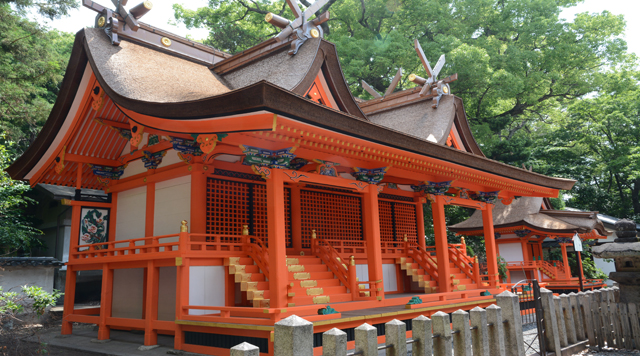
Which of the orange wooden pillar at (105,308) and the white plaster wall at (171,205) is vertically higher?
the white plaster wall at (171,205)

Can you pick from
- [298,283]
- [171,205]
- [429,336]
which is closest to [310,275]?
[298,283]

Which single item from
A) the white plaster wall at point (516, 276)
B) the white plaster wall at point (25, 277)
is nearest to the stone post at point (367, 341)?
the white plaster wall at point (25, 277)

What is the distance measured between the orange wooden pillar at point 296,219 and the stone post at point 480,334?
674 centimetres

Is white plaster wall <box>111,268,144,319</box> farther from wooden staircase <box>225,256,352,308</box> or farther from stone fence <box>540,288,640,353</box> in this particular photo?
stone fence <box>540,288,640,353</box>

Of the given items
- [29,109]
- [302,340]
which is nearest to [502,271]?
[302,340]

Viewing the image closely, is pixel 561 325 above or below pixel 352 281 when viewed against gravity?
below

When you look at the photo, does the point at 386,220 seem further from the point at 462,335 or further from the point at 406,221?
the point at 462,335

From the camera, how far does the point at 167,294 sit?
9734 mm

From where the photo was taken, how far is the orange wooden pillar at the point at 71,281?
36.5 feet

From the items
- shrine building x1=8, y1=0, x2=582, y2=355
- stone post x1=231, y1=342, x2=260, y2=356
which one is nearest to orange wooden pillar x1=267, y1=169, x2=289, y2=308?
shrine building x1=8, y1=0, x2=582, y2=355

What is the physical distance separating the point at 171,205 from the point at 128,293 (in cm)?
278

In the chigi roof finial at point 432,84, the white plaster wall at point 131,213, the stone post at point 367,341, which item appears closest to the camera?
the stone post at point 367,341

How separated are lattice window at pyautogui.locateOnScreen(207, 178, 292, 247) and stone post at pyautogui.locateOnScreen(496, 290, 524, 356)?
21.0 ft

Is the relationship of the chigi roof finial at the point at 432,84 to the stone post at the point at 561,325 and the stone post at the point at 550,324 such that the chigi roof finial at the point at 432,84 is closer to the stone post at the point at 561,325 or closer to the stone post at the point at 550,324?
the stone post at the point at 561,325
